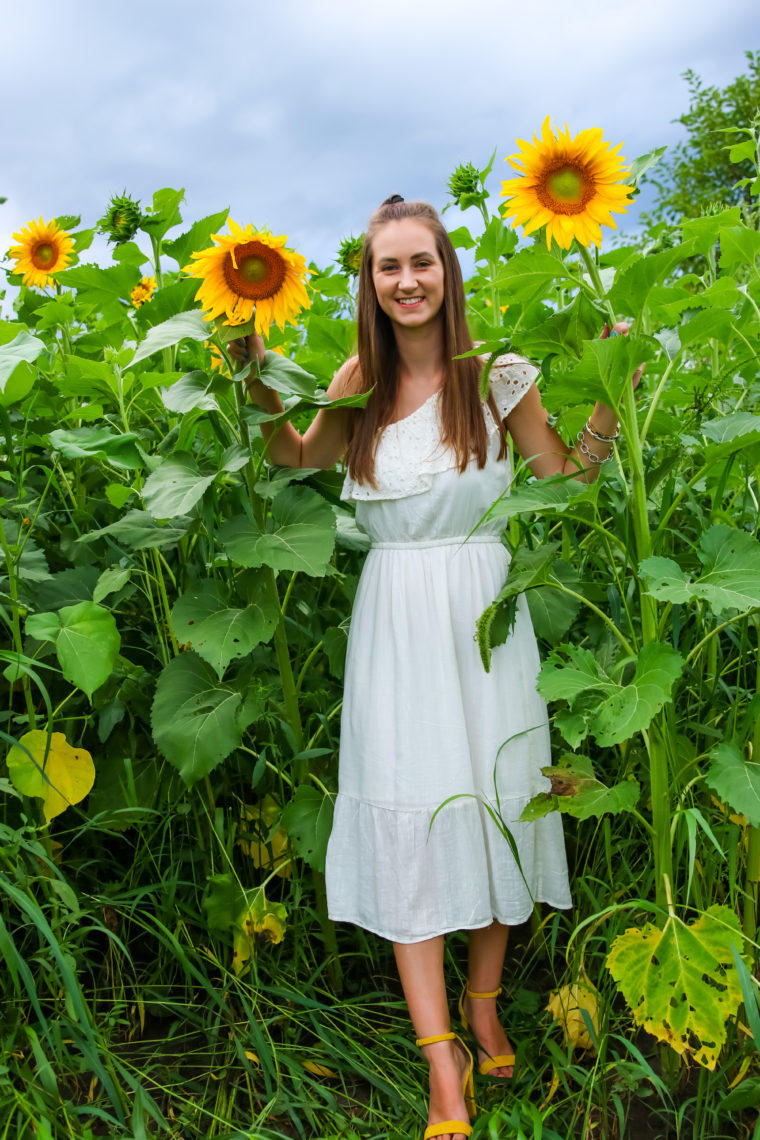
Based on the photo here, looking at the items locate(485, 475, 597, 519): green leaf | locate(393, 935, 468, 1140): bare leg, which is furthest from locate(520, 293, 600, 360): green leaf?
locate(393, 935, 468, 1140): bare leg

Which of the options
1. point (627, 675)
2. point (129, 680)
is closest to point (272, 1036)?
point (129, 680)

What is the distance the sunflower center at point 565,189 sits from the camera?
142cm

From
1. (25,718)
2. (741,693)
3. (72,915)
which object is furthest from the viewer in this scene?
(741,693)

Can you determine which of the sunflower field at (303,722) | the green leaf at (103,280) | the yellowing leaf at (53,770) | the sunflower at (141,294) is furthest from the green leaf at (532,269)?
the sunflower at (141,294)

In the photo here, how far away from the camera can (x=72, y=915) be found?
1.62 meters

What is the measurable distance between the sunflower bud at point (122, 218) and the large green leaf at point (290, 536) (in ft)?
1.93

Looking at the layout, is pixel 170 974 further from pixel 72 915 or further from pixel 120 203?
pixel 120 203

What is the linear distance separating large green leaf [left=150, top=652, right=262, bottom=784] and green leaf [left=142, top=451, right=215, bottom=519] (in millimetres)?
328

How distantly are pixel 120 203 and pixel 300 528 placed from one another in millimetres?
715

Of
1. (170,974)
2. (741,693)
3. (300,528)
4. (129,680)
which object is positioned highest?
(300,528)

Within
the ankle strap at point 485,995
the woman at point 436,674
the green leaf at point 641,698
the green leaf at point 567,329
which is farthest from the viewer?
the ankle strap at point 485,995

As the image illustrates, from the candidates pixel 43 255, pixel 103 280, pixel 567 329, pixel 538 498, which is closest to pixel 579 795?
pixel 538 498

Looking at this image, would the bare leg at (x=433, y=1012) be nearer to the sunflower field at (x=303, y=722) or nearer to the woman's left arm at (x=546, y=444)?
the sunflower field at (x=303, y=722)

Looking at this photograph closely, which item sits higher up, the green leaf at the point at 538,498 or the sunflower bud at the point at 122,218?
the sunflower bud at the point at 122,218
